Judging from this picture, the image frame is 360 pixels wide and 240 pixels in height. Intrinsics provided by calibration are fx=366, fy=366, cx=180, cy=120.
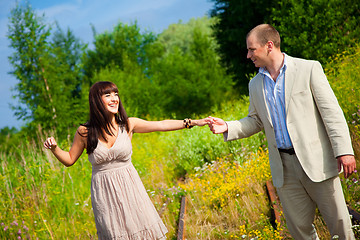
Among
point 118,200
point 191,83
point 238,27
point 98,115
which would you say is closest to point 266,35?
point 98,115

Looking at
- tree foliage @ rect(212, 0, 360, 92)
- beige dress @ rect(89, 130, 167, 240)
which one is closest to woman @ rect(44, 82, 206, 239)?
beige dress @ rect(89, 130, 167, 240)

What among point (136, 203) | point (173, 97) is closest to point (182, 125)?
point (136, 203)

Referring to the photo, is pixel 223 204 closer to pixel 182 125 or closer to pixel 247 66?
pixel 182 125

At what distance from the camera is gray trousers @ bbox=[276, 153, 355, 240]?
3.17 metres

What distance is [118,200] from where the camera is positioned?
Answer: 151 inches

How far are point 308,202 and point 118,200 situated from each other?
1.89 meters

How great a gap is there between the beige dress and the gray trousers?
1404mm

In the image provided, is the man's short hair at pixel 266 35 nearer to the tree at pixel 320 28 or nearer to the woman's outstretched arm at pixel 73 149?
the woman's outstretched arm at pixel 73 149

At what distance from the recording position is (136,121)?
4203 millimetres

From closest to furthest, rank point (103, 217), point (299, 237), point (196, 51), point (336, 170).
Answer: point (336, 170) → point (299, 237) → point (103, 217) → point (196, 51)

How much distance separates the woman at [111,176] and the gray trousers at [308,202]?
4.58ft

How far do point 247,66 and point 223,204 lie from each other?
1443 cm

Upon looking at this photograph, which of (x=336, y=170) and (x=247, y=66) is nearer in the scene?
(x=336, y=170)

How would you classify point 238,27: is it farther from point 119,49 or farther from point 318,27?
point 119,49
